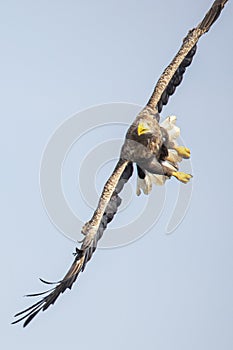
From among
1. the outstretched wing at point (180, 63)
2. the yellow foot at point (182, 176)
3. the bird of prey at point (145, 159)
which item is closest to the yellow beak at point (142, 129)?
the bird of prey at point (145, 159)

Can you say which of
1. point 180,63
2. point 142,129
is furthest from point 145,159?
point 180,63

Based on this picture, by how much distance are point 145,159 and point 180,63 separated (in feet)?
5.29

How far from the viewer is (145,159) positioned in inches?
738

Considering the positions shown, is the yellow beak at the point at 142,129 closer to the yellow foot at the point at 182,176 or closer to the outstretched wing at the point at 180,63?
the outstretched wing at the point at 180,63

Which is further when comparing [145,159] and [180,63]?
[180,63]

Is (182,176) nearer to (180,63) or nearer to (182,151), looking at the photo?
(182,151)

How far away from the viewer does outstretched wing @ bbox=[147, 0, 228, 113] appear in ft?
63.0

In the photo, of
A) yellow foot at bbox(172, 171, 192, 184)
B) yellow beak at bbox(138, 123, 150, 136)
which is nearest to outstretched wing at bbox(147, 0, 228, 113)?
yellow beak at bbox(138, 123, 150, 136)

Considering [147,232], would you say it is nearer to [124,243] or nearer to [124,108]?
[124,243]

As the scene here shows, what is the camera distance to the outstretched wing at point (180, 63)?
19188 millimetres

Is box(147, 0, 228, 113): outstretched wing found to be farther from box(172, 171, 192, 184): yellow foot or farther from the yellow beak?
box(172, 171, 192, 184): yellow foot

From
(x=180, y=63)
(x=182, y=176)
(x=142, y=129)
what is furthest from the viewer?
(x=180, y=63)

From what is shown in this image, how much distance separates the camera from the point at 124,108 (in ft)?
64.4

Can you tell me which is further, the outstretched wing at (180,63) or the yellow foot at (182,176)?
the outstretched wing at (180,63)
